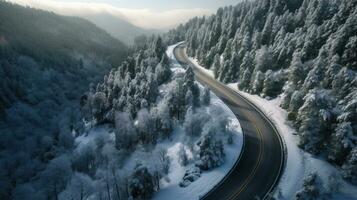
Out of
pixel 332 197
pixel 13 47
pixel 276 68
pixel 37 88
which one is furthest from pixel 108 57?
pixel 332 197

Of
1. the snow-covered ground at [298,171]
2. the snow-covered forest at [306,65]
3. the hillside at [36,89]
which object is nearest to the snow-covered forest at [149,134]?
the snow-covered ground at [298,171]

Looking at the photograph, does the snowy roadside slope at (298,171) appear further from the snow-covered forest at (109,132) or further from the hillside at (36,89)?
the hillside at (36,89)

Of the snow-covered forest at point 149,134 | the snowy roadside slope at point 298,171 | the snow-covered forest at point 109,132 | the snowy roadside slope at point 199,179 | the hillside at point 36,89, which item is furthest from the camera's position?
the hillside at point 36,89

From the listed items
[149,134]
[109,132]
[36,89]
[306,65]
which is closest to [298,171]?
[306,65]

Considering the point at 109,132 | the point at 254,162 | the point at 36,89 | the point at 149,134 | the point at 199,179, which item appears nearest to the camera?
the point at 199,179

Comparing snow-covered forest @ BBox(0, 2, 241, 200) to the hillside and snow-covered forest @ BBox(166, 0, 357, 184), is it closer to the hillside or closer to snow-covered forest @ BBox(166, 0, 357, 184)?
the hillside

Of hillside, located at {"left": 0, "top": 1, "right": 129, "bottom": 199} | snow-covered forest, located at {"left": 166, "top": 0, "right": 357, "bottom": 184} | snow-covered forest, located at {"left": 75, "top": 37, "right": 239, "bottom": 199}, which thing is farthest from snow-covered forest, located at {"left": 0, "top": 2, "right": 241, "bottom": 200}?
snow-covered forest, located at {"left": 166, "top": 0, "right": 357, "bottom": 184}

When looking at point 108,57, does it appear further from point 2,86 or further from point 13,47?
point 2,86

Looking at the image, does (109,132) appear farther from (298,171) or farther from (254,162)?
(298,171)
